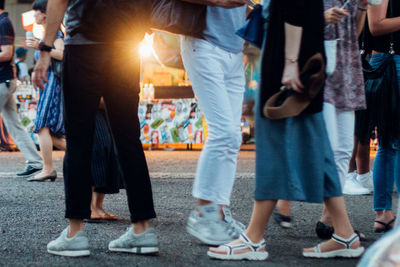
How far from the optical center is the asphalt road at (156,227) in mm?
2791

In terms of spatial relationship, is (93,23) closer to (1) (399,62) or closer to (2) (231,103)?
(2) (231,103)

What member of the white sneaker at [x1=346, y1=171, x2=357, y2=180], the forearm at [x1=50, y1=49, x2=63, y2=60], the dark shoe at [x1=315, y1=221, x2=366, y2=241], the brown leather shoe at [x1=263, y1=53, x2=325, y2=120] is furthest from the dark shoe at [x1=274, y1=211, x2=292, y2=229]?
the forearm at [x1=50, y1=49, x2=63, y2=60]

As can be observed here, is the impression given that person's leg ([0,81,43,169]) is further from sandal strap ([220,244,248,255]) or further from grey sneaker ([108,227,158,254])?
sandal strap ([220,244,248,255])

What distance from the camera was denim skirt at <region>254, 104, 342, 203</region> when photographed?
2.71m

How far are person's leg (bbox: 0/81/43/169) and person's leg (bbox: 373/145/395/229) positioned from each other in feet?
13.3

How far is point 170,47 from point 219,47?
0.69 metres

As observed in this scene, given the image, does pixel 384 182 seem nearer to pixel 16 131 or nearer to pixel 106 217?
pixel 106 217

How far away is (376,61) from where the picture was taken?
12.4 ft

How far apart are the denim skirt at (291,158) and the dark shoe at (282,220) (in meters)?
0.76

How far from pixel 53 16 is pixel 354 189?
333 centimetres

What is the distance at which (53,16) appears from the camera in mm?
2898

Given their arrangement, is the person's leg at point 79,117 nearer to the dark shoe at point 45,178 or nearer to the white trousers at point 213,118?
the white trousers at point 213,118

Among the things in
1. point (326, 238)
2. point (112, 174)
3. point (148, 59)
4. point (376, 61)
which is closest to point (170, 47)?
point (112, 174)

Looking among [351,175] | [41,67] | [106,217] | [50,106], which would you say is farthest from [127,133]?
[50,106]
